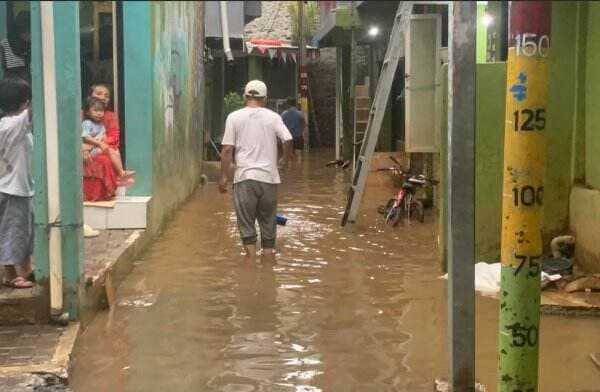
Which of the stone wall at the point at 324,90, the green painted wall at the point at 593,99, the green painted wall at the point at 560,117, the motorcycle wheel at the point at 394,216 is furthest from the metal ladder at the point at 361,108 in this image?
the stone wall at the point at 324,90

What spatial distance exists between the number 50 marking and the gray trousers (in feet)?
16.0

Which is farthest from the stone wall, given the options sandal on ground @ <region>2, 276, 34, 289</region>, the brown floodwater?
sandal on ground @ <region>2, 276, 34, 289</region>

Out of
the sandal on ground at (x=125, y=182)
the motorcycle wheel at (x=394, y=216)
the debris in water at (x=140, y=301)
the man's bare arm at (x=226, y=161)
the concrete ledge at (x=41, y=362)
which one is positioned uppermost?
the man's bare arm at (x=226, y=161)

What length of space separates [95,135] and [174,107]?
244 cm

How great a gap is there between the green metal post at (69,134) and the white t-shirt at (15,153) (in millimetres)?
439

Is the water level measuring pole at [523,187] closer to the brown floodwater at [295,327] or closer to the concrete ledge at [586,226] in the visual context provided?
the brown floodwater at [295,327]

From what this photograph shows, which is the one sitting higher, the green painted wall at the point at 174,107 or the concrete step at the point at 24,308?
the green painted wall at the point at 174,107

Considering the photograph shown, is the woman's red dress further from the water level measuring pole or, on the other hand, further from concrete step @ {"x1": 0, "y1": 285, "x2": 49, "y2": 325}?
the water level measuring pole

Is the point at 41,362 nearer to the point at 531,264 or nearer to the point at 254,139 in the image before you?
the point at 531,264

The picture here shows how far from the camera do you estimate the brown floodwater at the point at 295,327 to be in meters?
4.96

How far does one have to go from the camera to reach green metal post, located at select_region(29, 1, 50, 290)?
518 cm

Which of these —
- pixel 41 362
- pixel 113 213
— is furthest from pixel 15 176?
pixel 113 213

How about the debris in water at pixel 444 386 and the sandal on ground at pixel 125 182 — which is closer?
the debris in water at pixel 444 386

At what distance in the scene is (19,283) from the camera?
19.0 feet
